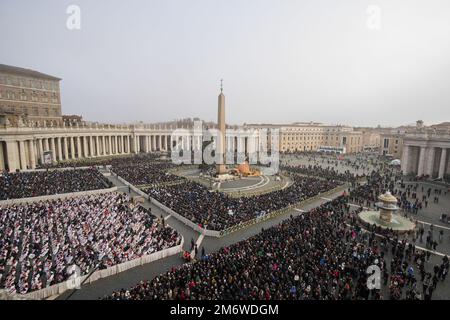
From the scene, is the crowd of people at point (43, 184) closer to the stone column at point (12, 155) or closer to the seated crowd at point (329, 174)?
the stone column at point (12, 155)

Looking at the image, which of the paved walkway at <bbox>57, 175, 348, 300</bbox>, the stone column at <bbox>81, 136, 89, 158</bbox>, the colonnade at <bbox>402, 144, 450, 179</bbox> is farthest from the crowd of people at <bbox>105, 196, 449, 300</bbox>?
the stone column at <bbox>81, 136, 89, 158</bbox>

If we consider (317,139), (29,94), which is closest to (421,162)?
(317,139)

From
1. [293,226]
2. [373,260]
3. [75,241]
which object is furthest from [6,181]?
[373,260]

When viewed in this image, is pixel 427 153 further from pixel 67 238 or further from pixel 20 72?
pixel 20 72

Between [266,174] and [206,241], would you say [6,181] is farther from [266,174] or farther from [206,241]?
[266,174]

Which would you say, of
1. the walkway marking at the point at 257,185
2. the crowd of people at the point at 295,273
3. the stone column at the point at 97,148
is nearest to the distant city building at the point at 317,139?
the walkway marking at the point at 257,185
